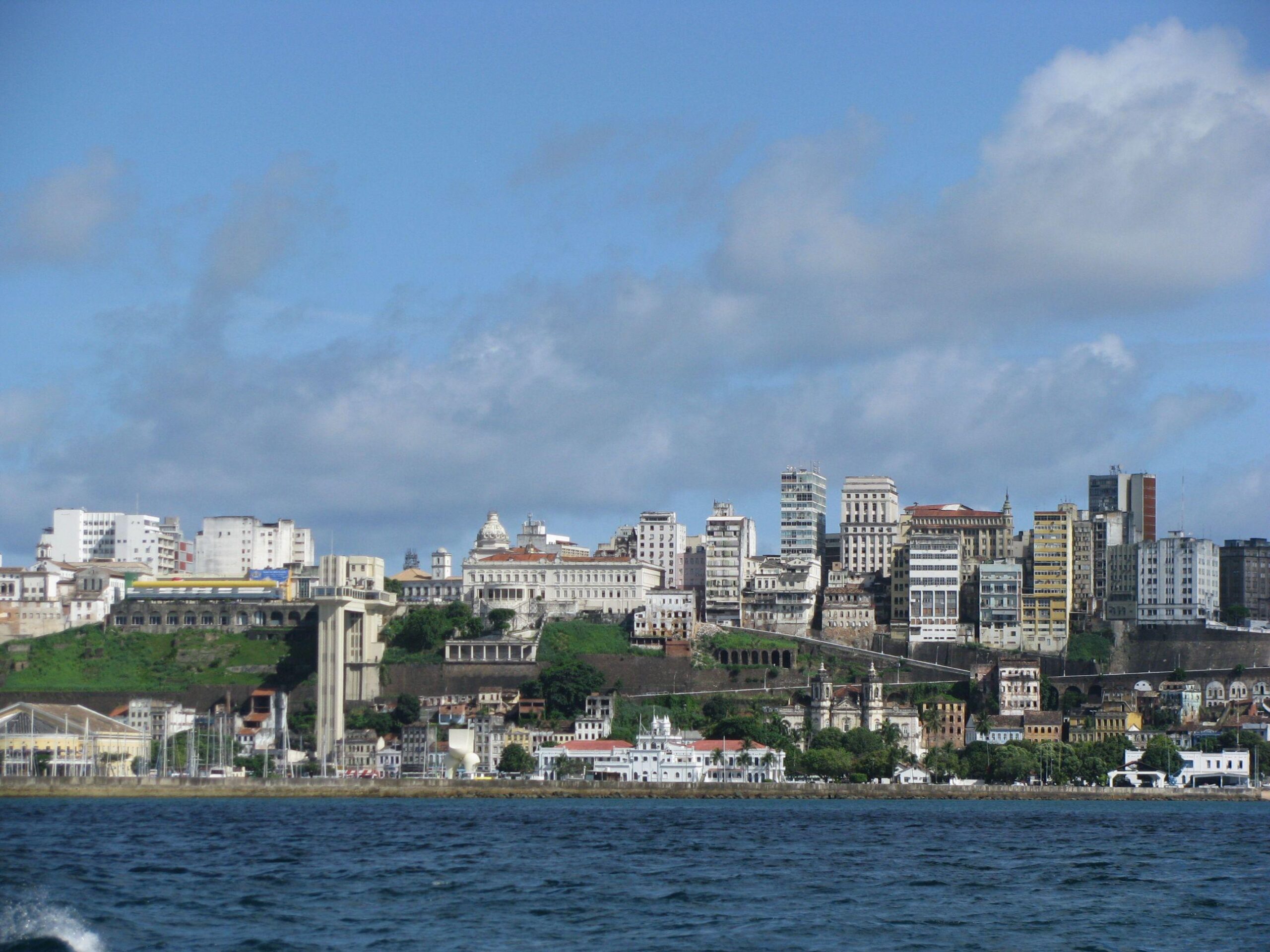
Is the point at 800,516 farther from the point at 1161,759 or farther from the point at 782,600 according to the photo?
the point at 1161,759

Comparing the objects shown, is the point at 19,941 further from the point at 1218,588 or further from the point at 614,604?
the point at 1218,588

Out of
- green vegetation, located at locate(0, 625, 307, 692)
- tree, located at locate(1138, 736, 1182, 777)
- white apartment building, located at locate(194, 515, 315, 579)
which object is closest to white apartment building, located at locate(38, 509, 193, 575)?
white apartment building, located at locate(194, 515, 315, 579)

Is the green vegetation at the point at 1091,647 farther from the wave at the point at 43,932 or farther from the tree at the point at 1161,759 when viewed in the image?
the wave at the point at 43,932

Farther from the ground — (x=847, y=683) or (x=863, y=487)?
(x=863, y=487)

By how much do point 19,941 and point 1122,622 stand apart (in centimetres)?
10739

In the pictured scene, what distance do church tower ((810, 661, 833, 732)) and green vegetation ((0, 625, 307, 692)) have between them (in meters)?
32.5

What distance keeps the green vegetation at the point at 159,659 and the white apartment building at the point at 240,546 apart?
3171cm

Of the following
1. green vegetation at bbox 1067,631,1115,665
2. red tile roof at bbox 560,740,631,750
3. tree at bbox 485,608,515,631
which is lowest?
red tile roof at bbox 560,740,631,750

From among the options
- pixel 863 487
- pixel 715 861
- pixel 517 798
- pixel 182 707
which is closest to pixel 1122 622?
pixel 863 487

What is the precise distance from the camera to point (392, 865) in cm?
5700

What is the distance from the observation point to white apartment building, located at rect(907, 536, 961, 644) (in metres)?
137

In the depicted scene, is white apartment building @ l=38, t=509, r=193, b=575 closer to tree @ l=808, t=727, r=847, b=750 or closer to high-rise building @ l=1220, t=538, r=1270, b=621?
tree @ l=808, t=727, r=847, b=750

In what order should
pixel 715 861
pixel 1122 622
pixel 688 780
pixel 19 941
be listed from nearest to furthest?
pixel 19 941, pixel 715 861, pixel 688 780, pixel 1122 622

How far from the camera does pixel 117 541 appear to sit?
590ft
